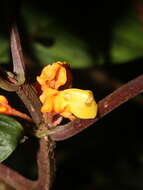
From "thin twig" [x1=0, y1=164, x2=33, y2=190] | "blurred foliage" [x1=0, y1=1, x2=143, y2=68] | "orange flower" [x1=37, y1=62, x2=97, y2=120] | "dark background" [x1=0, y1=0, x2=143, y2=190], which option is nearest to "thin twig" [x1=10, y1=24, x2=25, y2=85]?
"orange flower" [x1=37, y1=62, x2=97, y2=120]

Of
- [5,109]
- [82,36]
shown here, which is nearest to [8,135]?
[5,109]

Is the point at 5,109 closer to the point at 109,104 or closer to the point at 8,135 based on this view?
the point at 8,135

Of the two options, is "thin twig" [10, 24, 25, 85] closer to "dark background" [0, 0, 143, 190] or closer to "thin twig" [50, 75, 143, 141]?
"thin twig" [50, 75, 143, 141]

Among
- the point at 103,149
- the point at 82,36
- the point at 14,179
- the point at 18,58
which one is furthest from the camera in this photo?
the point at 103,149

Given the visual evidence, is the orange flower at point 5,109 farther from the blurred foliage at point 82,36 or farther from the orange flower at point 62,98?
the blurred foliage at point 82,36

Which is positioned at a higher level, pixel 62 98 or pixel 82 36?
pixel 62 98

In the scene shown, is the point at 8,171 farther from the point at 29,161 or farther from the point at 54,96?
the point at 29,161
